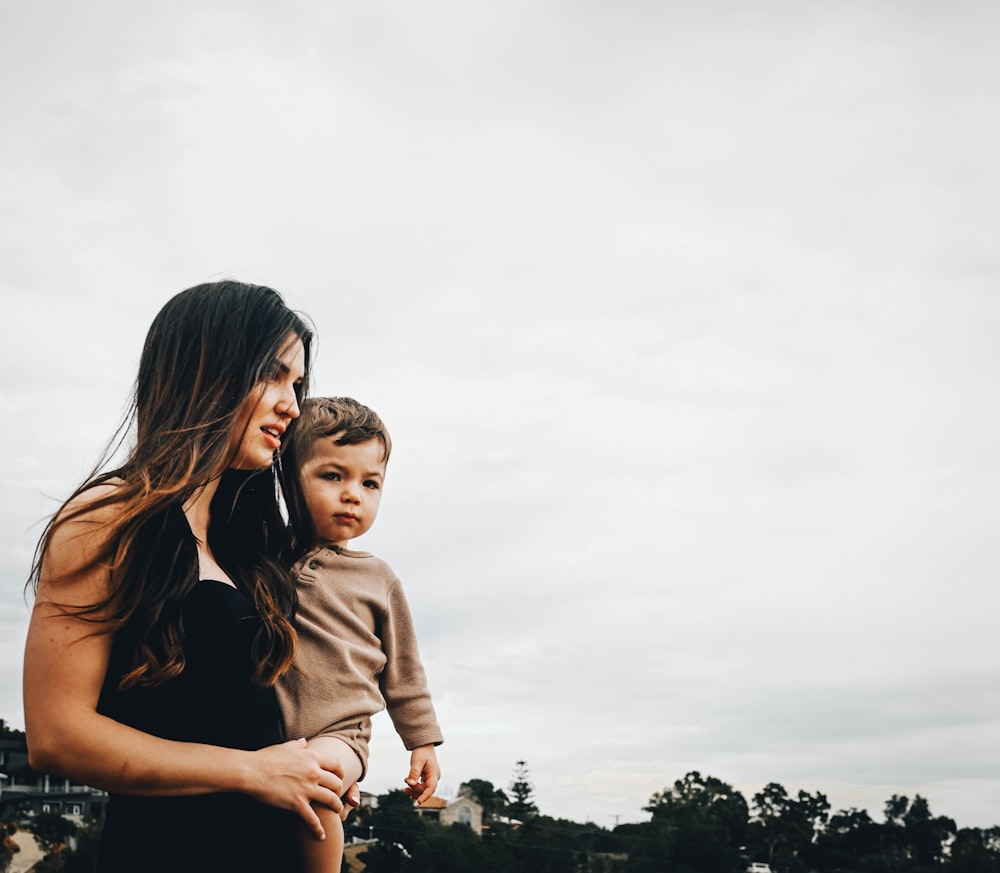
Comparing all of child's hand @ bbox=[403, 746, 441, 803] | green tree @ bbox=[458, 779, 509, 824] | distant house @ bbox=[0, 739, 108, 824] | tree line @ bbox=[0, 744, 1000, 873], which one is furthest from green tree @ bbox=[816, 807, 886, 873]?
child's hand @ bbox=[403, 746, 441, 803]

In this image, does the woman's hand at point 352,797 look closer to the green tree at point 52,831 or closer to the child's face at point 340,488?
the child's face at point 340,488

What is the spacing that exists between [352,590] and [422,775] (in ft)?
1.98

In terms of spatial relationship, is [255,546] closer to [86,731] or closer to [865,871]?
[86,731]

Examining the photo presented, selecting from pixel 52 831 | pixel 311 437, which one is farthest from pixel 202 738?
pixel 52 831

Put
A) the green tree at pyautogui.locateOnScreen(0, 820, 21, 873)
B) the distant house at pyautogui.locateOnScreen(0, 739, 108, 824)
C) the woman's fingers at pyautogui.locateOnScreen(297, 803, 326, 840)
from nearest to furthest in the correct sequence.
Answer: the woman's fingers at pyautogui.locateOnScreen(297, 803, 326, 840) → the distant house at pyautogui.locateOnScreen(0, 739, 108, 824) → the green tree at pyautogui.locateOnScreen(0, 820, 21, 873)

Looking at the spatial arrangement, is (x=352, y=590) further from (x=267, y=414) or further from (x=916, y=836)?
(x=916, y=836)

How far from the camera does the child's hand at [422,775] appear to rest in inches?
134

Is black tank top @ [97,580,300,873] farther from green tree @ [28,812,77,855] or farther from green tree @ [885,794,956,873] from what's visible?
green tree @ [885,794,956,873]

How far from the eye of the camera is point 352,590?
3.32 metres

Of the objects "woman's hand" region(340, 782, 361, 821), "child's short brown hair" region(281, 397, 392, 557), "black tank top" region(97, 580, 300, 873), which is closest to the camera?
"black tank top" region(97, 580, 300, 873)

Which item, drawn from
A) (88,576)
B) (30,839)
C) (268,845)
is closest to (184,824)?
(268,845)

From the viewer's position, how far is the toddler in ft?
10.3

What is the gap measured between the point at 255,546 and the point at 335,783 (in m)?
0.65

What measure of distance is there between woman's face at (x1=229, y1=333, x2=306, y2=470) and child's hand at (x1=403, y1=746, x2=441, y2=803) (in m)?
1.21
